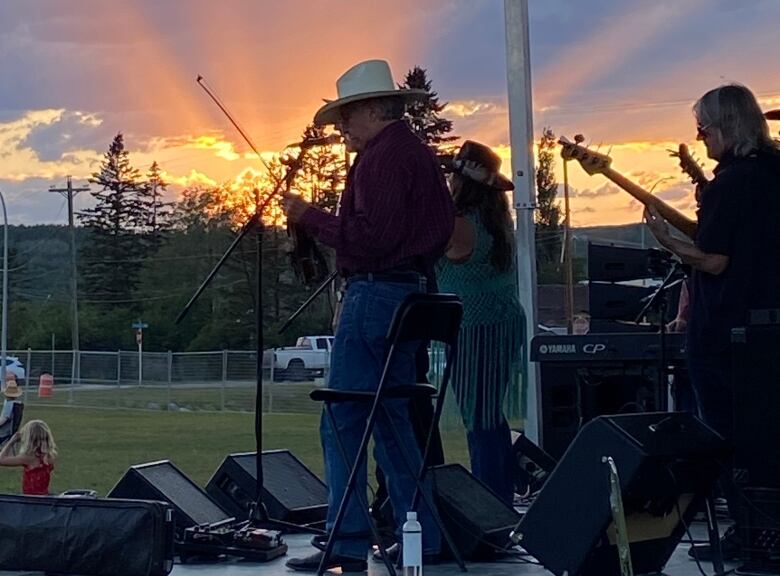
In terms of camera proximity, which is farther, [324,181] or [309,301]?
[324,181]

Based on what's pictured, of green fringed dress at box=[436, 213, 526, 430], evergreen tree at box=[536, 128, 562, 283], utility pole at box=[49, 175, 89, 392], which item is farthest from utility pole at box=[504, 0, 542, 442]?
utility pole at box=[49, 175, 89, 392]

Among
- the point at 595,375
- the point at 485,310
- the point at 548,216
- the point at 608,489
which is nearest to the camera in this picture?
the point at 608,489

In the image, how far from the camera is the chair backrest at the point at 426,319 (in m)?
4.14

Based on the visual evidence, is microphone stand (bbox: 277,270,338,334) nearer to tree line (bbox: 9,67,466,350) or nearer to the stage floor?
the stage floor

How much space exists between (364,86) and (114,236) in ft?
218

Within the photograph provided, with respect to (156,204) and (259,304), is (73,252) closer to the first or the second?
(156,204)

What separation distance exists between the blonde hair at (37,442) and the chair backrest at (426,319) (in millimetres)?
4033

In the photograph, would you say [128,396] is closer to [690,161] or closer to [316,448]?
[316,448]

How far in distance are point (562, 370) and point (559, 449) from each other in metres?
0.51

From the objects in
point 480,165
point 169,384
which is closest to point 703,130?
point 480,165

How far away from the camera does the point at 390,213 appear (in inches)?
168

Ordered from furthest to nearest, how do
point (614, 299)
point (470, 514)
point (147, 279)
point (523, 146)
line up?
point (147, 279)
point (614, 299)
point (523, 146)
point (470, 514)

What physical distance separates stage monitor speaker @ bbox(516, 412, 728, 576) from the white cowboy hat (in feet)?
4.61

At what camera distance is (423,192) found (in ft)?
14.2
